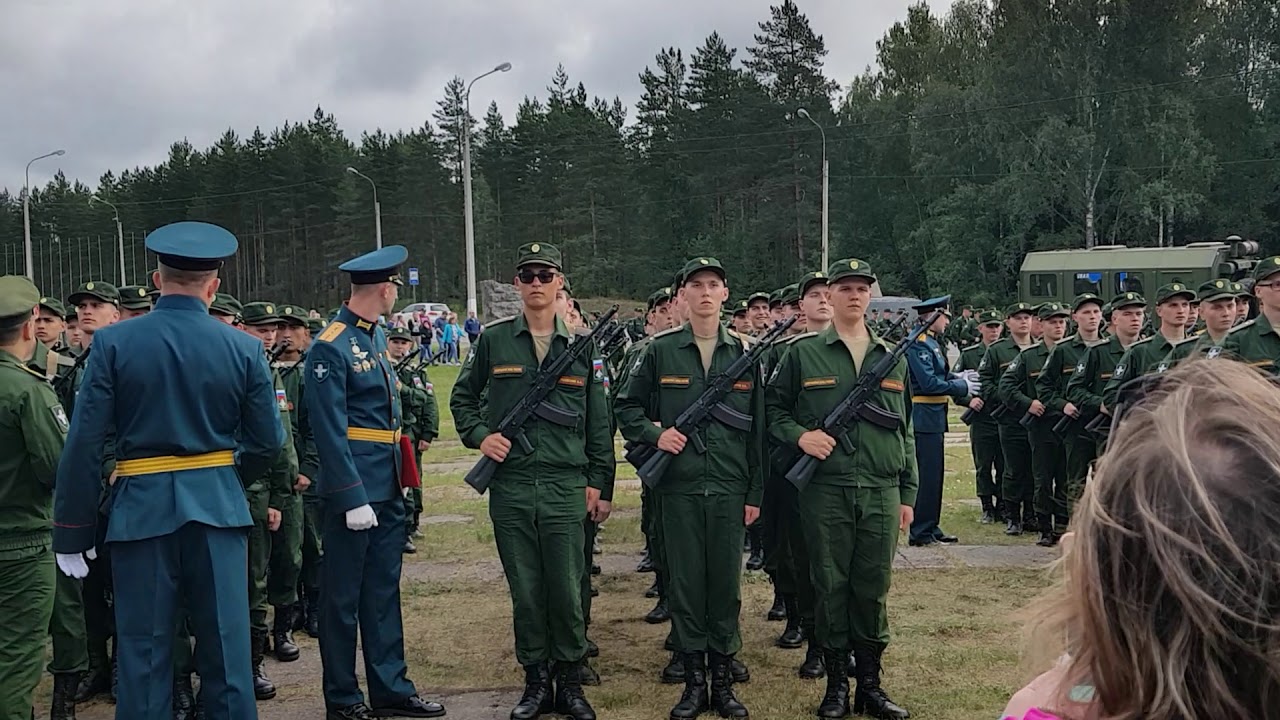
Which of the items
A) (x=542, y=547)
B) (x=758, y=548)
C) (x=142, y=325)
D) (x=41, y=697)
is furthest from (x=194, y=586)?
(x=758, y=548)

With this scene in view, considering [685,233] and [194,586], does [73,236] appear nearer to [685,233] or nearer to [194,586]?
[685,233]

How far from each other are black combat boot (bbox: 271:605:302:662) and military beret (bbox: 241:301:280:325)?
2.21 m

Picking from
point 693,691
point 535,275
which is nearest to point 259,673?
point 693,691

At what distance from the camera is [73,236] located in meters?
80.5

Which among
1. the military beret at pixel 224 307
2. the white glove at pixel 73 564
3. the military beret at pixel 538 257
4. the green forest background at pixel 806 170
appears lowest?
the white glove at pixel 73 564

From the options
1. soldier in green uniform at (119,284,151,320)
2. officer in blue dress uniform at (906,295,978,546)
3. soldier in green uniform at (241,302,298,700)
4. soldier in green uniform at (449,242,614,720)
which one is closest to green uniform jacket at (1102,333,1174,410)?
officer in blue dress uniform at (906,295,978,546)

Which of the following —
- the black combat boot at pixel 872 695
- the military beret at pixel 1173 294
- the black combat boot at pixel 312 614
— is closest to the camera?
the black combat boot at pixel 872 695

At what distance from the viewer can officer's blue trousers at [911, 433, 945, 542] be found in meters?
9.02

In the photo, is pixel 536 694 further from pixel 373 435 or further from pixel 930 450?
pixel 930 450

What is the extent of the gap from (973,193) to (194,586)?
1740 inches

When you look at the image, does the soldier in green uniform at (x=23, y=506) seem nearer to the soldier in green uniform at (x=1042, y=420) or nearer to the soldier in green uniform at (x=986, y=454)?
the soldier in green uniform at (x=1042, y=420)

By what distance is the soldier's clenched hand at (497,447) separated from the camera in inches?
208

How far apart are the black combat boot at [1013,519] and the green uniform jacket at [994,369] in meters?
0.84

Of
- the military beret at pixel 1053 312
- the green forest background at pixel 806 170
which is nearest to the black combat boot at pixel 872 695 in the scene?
the military beret at pixel 1053 312
